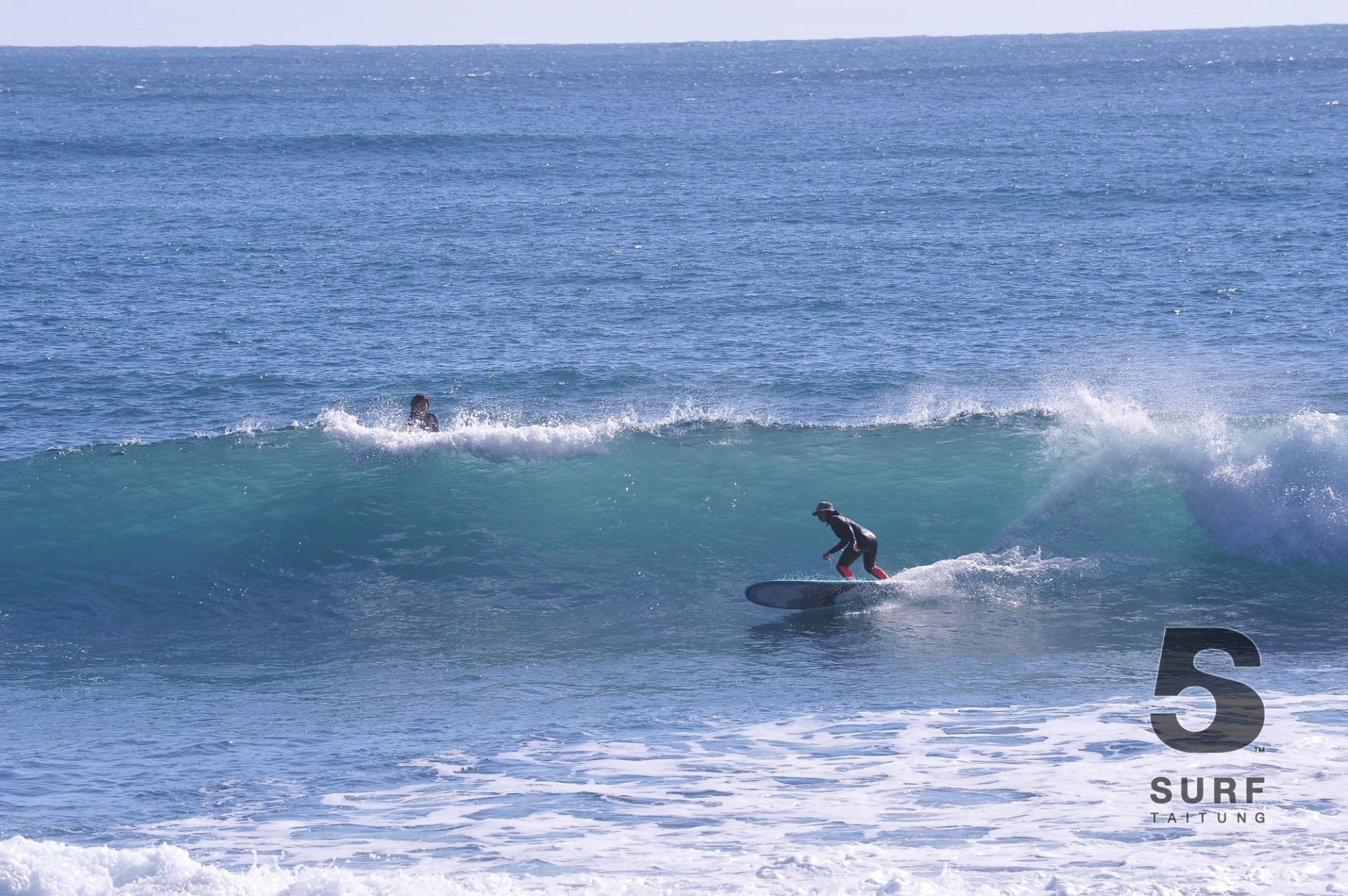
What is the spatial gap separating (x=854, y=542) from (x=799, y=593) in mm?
1021

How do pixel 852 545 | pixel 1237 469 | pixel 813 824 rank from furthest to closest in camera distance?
pixel 1237 469 < pixel 852 545 < pixel 813 824

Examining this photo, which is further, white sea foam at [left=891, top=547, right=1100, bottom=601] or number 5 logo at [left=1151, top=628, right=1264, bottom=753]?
white sea foam at [left=891, top=547, right=1100, bottom=601]

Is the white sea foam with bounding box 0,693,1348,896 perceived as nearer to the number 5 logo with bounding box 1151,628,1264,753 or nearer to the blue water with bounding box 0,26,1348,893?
the blue water with bounding box 0,26,1348,893

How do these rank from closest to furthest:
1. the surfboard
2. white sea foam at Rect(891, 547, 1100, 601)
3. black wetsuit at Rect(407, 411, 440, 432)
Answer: the surfboard < white sea foam at Rect(891, 547, 1100, 601) < black wetsuit at Rect(407, 411, 440, 432)

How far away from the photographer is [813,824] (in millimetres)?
10609

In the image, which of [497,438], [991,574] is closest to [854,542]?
[991,574]

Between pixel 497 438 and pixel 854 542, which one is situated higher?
pixel 497 438

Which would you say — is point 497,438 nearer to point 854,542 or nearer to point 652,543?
point 652,543

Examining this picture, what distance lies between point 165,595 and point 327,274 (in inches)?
926

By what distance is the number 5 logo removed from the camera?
11797mm

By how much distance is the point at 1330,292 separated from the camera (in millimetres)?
35094

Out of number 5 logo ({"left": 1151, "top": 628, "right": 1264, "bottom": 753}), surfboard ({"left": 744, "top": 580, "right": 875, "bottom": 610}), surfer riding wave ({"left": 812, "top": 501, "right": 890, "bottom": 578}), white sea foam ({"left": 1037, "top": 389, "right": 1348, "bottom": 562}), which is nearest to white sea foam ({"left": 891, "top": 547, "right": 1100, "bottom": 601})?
surfer riding wave ({"left": 812, "top": 501, "right": 890, "bottom": 578})

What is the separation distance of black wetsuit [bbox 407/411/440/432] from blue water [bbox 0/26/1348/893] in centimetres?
21

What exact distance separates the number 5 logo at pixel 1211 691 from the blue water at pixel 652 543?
1.00 ft
